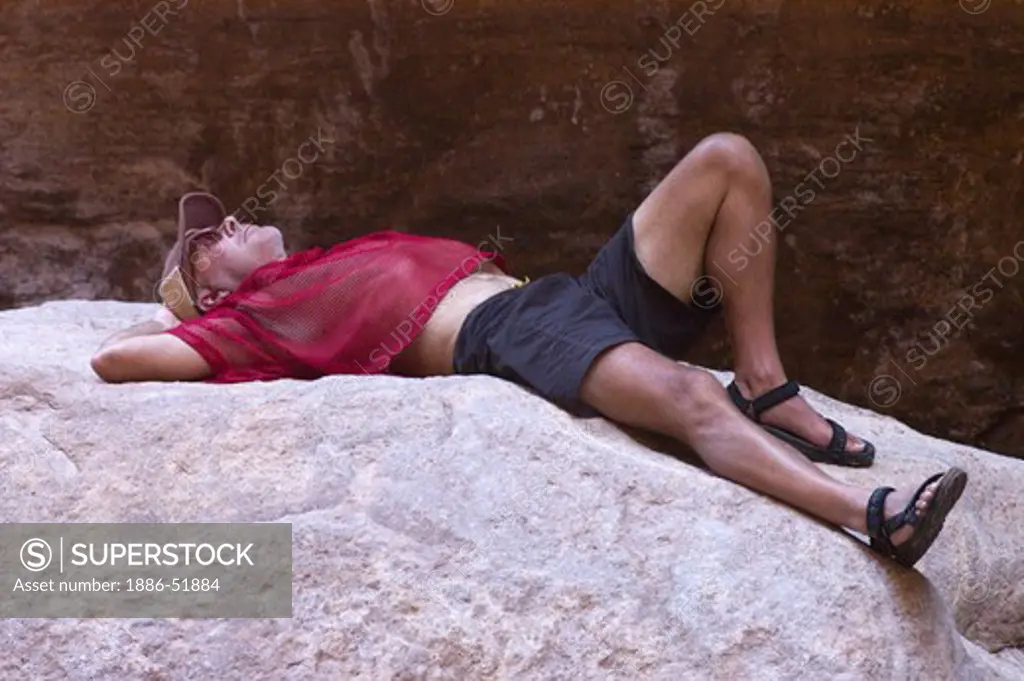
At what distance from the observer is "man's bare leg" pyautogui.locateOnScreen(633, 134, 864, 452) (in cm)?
264

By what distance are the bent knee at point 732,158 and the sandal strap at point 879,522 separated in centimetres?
81

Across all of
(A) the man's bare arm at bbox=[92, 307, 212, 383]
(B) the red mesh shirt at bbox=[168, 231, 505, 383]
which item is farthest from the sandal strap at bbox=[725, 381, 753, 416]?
(A) the man's bare arm at bbox=[92, 307, 212, 383]

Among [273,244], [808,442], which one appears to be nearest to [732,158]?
[808,442]

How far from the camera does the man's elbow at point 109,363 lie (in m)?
2.63

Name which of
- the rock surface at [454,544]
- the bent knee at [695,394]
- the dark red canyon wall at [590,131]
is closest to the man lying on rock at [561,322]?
the bent knee at [695,394]

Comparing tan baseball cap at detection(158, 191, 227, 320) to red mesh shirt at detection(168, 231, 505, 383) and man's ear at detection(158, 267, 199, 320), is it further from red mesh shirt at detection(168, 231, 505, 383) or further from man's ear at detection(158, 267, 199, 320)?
red mesh shirt at detection(168, 231, 505, 383)

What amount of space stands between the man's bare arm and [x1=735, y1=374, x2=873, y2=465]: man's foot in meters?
A: 1.22

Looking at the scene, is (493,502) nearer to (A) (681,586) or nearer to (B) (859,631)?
(A) (681,586)

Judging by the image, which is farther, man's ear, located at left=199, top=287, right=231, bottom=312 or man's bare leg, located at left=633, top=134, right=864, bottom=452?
man's ear, located at left=199, top=287, right=231, bottom=312

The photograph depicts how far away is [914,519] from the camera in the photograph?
2.05 m

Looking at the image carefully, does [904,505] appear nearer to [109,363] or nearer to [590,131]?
[109,363]

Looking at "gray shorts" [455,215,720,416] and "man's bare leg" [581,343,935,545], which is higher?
"gray shorts" [455,215,720,416]

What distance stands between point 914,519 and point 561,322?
0.86 m

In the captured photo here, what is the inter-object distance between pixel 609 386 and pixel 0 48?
10.2 feet
